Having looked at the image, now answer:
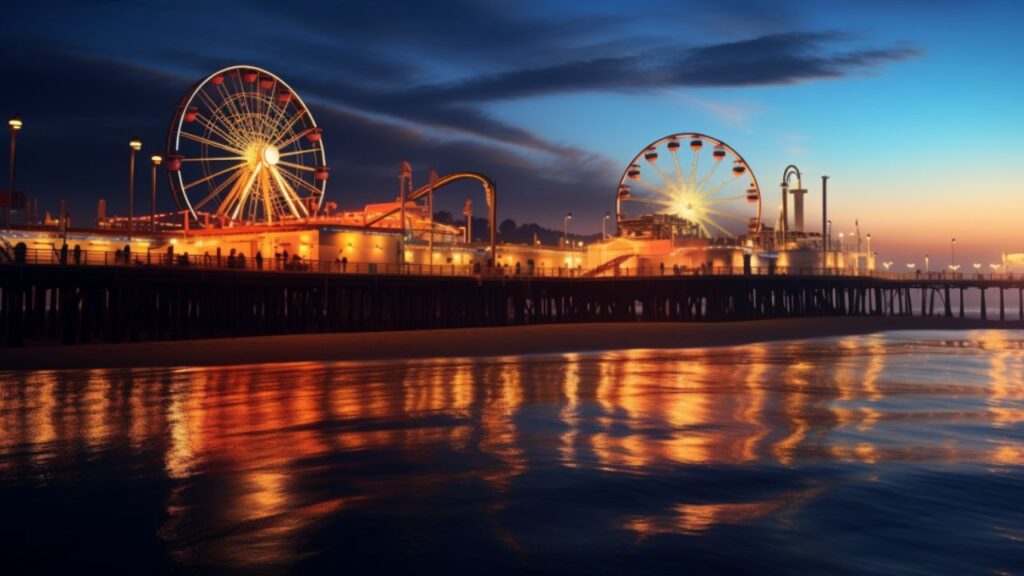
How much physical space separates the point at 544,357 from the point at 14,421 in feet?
65.1

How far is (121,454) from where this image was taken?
12.4m

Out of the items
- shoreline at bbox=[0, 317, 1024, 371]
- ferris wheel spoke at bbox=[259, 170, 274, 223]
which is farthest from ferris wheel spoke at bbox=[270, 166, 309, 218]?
shoreline at bbox=[0, 317, 1024, 371]

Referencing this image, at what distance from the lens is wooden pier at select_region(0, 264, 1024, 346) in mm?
34469

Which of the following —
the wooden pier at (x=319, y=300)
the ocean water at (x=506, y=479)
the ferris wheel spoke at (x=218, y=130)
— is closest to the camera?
the ocean water at (x=506, y=479)

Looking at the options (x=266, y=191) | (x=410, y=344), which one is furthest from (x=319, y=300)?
(x=266, y=191)

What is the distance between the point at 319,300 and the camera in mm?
44312

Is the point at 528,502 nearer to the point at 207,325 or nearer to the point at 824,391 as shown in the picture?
the point at 824,391

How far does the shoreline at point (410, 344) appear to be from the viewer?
29078 mm

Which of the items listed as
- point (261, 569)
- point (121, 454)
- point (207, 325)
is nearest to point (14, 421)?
point (121, 454)

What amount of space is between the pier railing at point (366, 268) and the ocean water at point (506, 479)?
17.5 m

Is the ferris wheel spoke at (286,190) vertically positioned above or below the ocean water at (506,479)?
above

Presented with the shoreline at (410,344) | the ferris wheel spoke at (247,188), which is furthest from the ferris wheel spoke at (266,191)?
the shoreline at (410,344)

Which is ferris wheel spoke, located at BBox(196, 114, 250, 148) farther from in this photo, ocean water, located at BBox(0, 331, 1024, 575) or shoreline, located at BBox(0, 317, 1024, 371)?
ocean water, located at BBox(0, 331, 1024, 575)

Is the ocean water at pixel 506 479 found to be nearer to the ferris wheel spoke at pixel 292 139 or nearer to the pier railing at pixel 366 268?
the pier railing at pixel 366 268
